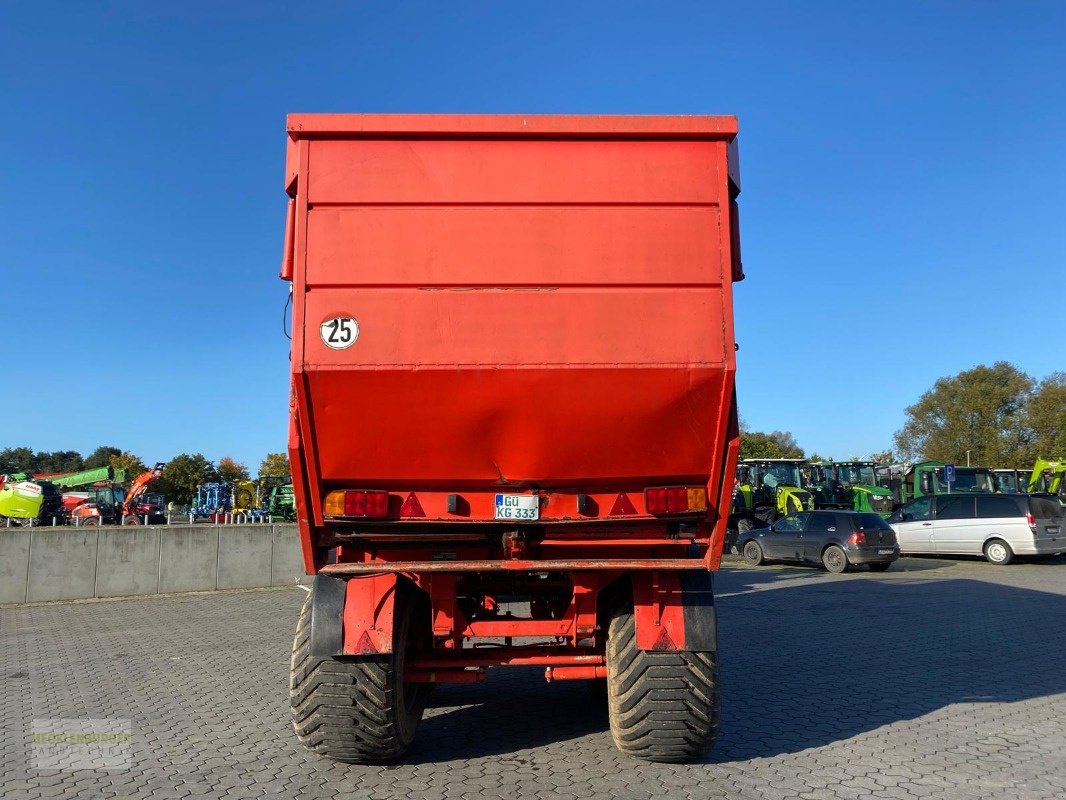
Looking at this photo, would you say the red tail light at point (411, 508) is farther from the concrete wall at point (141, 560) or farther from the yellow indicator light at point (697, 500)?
the concrete wall at point (141, 560)

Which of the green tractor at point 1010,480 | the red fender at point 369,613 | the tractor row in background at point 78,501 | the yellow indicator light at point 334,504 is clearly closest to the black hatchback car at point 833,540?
the red fender at point 369,613

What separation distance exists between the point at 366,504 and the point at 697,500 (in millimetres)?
1901

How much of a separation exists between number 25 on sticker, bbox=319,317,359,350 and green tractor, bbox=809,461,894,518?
78.8ft

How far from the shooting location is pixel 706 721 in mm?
4773

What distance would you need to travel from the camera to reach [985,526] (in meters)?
19.5

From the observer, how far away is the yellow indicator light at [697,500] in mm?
4574

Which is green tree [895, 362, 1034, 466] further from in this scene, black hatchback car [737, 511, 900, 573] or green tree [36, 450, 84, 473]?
green tree [36, 450, 84, 473]

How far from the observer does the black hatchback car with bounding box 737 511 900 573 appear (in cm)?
1805

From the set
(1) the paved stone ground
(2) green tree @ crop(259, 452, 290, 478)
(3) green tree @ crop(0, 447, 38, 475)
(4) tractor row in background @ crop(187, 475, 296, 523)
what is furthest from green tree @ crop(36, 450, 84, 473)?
Result: (1) the paved stone ground

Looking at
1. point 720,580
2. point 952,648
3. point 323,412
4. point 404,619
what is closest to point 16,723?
point 404,619

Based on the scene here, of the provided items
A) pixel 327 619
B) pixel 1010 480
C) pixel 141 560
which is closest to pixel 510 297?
pixel 327 619

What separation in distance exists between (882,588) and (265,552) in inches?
476

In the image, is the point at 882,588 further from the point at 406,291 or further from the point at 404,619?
the point at 406,291

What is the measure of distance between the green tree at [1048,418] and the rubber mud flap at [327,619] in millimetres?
63185
